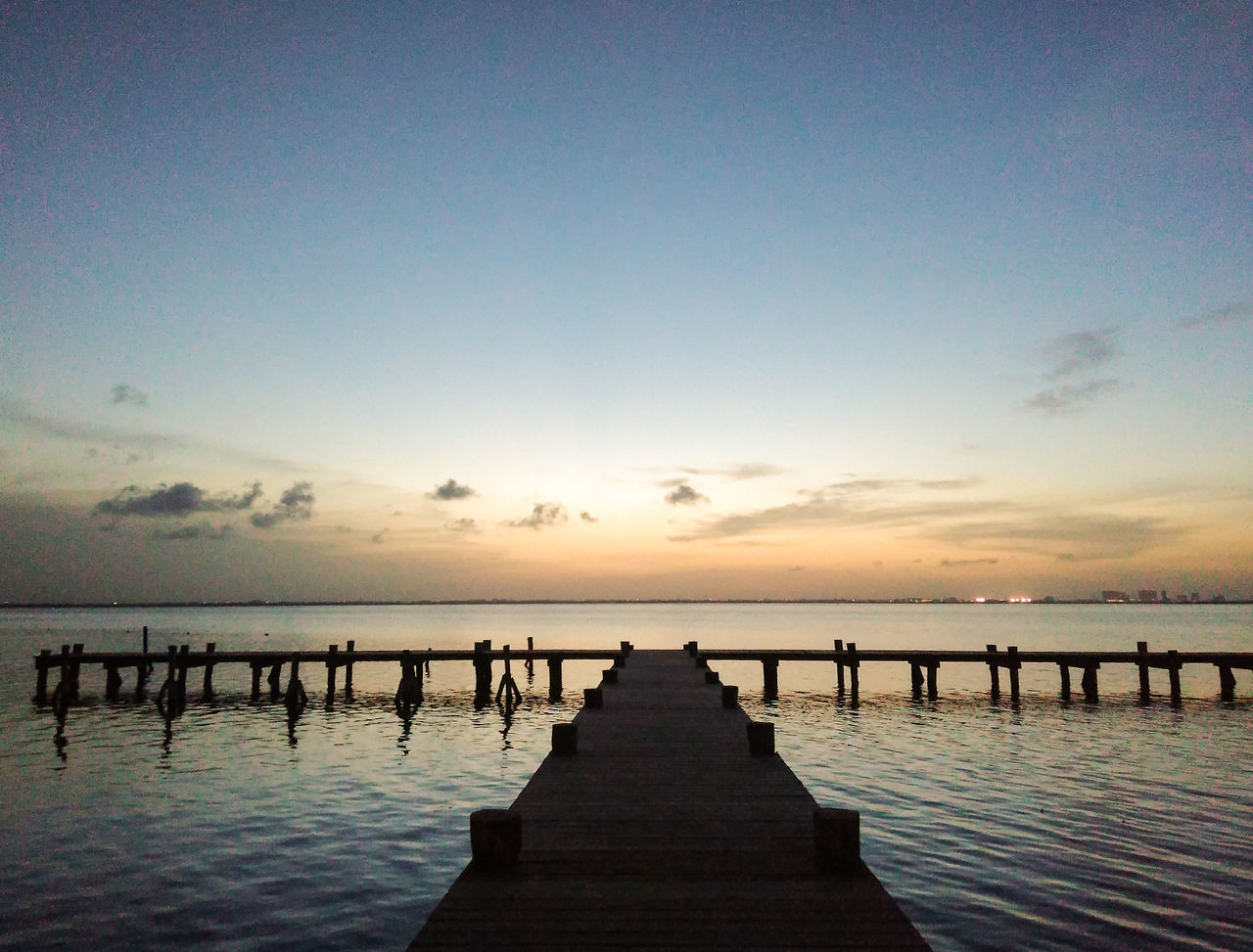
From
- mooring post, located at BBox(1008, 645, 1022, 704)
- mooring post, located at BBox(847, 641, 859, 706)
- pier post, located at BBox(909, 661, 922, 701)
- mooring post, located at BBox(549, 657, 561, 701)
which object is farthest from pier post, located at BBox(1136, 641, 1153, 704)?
mooring post, located at BBox(549, 657, 561, 701)

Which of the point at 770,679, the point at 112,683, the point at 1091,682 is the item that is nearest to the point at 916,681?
the point at 770,679

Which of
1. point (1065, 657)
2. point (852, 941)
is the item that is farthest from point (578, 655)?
point (852, 941)

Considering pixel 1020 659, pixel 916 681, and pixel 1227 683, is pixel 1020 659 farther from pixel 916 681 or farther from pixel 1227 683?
pixel 1227 683

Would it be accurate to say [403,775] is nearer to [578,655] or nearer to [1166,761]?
[578,655]

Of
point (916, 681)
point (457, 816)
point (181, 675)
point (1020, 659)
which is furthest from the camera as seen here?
point (916, 681)

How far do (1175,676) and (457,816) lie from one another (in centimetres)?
3566

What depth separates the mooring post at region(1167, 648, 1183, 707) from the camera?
1502 inches

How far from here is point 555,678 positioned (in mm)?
42438

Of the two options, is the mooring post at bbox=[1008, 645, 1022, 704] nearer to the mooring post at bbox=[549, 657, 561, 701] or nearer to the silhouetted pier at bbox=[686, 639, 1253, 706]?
the silhouetted pier at bbox=[686, 639, 1253, 706]

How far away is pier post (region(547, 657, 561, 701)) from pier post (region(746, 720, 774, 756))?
2872 centimetres

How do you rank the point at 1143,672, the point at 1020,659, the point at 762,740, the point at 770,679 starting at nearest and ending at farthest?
the point at 762,740, the point at 1020,659, the point at 1143,672, the point at 770,679

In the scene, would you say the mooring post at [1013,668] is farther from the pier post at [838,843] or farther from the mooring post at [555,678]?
the pier post at [838,843]

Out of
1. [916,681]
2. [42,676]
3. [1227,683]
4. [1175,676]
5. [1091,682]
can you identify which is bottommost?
[1227,683]

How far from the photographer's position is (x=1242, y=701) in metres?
39.9
